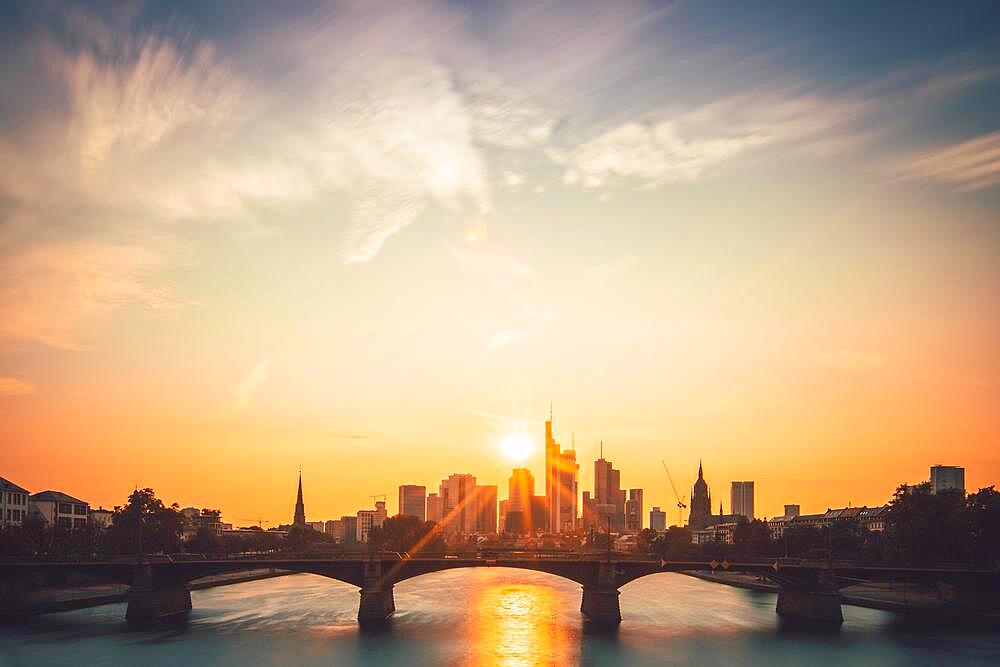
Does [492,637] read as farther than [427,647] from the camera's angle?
Yes

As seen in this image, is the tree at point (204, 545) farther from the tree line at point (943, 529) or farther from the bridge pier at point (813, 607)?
the bridge pier at point (813, 607)

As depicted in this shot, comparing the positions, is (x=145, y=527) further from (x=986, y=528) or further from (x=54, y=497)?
(x=986, y=528)

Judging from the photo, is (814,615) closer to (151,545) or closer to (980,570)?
(980,570)

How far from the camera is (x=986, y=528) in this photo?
113188mm

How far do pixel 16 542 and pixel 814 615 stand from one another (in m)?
98.1

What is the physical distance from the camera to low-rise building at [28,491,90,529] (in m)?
172

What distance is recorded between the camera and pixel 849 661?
77.8 m

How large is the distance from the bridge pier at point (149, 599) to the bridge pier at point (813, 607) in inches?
2760

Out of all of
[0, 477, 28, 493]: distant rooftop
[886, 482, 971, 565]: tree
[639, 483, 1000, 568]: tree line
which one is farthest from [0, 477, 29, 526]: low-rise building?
[886, 482, 971, 565]: tree

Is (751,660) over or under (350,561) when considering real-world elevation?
under

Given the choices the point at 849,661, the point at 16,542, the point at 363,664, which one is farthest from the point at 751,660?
the point at 16,542

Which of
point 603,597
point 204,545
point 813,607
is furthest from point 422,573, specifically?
point 204,545

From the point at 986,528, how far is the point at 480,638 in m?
67.0

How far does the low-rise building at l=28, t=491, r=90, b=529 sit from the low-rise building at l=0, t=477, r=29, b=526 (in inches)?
147
